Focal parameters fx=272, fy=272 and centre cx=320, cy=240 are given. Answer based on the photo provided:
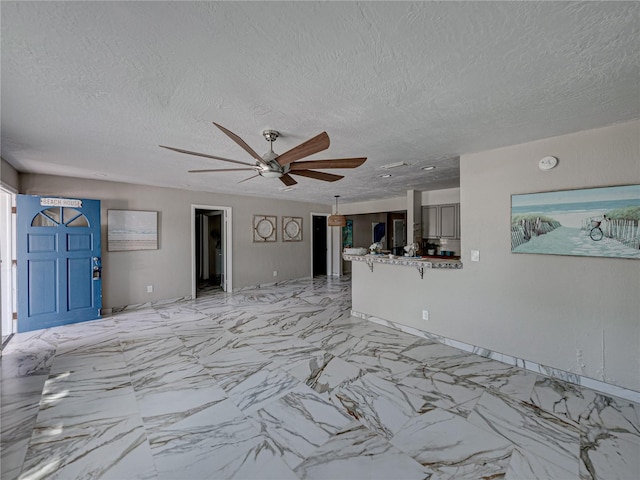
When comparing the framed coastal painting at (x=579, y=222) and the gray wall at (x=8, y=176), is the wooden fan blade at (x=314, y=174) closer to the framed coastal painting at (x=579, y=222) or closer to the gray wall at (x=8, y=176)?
the framed coastal painting at (x=579, y=222)

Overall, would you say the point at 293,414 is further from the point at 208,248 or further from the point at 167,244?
the point at 208,248

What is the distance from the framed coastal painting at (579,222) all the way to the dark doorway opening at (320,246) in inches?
255

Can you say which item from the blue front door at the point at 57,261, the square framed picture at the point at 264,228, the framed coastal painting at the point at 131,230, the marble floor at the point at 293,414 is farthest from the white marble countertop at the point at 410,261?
the blue front door at the point at 57,261

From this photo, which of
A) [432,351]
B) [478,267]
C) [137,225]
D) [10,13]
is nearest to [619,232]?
[478,267]

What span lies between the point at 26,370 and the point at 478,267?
497 cm

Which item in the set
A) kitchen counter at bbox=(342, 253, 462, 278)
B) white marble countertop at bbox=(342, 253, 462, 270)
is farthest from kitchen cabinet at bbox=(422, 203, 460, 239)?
white marble countertop at bbox=(342, 253, 462, 270)

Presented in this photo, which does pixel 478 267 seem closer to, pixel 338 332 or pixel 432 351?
pixel 432 351

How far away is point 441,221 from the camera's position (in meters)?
5.79

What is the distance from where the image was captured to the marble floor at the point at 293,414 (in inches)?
64.6

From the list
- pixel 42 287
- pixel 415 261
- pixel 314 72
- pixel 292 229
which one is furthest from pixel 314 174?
pixel 292 229

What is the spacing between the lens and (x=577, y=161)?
250 centimetres

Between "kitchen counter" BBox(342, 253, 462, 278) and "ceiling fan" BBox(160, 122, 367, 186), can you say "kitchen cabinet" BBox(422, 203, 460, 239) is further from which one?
"ceiling fan" BBox(160, 122, 367, 186)

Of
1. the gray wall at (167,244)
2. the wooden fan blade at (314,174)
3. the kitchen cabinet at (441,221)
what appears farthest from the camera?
the kitchen cabinet at (441,221)

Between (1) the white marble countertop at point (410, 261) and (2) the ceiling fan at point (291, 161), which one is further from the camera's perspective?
(1) the white marble countertop at point (410, 261)
